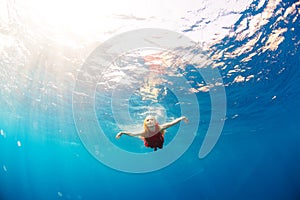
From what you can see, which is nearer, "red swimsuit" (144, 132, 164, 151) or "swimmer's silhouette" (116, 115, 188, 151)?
"swimmer's silhouette" (116, 115, 188, 151)

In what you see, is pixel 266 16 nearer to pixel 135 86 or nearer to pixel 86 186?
pixel 135 86

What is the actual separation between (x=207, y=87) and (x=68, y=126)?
26.0 meters

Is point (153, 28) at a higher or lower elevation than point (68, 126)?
lower

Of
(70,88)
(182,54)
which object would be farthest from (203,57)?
(70,88)

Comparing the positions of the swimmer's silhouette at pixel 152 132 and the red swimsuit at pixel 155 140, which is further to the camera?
the red swimsuit at pixel 155 140

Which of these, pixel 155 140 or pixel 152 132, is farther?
pixel 155 140

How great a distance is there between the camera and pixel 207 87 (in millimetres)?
19828

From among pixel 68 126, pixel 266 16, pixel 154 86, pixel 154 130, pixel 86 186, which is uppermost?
pixel 86 186

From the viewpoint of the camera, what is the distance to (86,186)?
181 meters

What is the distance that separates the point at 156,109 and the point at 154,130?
17.7m

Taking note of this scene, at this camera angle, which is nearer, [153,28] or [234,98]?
[153,28]

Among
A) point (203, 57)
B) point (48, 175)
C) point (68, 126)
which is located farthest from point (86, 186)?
point (203, 57)

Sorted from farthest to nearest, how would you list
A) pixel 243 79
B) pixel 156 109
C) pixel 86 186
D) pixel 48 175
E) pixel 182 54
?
pixel 86 186 < pixel 48 175 < pixel 156 109 < pixel 243 79 < pixel 182 54

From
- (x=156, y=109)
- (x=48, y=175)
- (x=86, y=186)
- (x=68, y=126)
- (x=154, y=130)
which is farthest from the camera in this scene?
(x=86, y=186)
